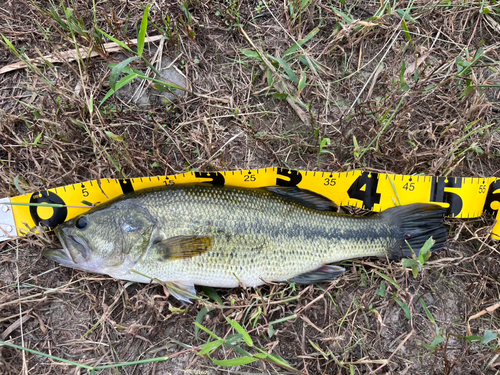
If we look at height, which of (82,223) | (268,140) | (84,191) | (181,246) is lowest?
(181,246)

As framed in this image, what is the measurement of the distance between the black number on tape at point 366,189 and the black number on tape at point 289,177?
1.88 ft

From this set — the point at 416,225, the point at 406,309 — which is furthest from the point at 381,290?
the point at 416,225

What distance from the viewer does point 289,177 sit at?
11.5ft

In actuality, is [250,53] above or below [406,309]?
above

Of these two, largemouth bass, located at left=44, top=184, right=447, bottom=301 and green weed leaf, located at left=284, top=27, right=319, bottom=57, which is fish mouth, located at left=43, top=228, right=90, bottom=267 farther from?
green weed leaf, located at left=284, top=27, right=319, bottom=57

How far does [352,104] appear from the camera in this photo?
3729 millimetres

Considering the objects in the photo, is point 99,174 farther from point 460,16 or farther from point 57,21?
point 460,16

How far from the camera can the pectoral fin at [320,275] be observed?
130 inches

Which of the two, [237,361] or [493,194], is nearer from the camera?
[237,361]

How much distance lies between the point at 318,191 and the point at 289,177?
367mm

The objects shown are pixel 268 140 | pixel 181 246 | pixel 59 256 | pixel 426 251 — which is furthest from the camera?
pixel 268 140

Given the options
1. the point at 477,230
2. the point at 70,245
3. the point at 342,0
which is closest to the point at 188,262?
the point at 70,245

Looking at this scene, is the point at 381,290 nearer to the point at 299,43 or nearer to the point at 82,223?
the point at 299,43

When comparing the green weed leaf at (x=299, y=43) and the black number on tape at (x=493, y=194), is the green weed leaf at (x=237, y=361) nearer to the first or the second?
the green weed leaf at (x=299, y=43)
